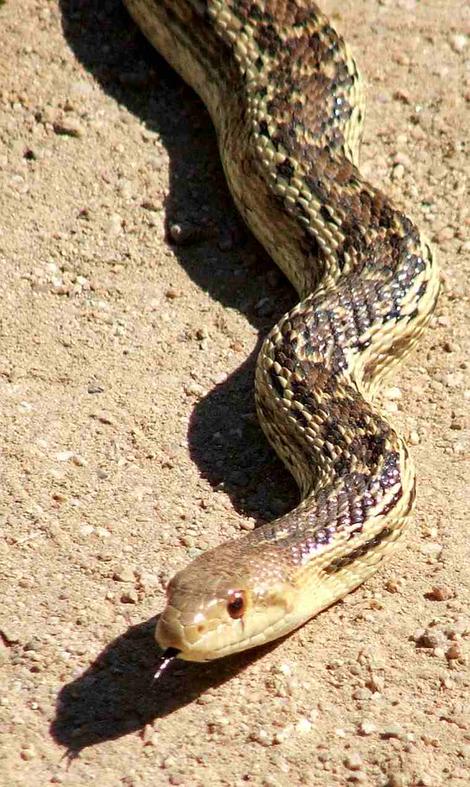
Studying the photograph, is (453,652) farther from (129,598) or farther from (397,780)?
(129,598)

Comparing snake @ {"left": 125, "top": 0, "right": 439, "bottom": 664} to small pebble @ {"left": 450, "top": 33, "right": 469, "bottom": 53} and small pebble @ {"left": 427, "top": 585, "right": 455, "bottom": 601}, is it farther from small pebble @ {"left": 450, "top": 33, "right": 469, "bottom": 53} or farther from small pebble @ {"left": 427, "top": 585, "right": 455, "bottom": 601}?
→ small pebble @ {"left": 450, "top": 33, "right": 469, "bottom": 53}

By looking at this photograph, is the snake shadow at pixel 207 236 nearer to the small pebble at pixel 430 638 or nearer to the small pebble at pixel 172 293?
the small pebble at pixel 172 293

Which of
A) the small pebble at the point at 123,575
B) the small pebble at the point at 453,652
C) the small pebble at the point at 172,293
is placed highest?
the small pebble at the point at 453,652

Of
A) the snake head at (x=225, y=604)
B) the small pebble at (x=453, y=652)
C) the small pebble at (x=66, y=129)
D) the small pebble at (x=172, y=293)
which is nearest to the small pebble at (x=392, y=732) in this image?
the small pebble at (x=453, y=652)

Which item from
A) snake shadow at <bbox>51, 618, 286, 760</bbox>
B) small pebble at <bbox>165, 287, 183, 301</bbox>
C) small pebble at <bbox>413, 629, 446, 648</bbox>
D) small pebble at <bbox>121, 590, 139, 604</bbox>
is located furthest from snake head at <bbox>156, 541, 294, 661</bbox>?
small pebble at <bbox>165, 287, 183, 301</bbox>

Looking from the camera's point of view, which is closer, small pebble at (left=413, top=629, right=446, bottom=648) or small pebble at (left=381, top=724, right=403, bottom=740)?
small pebble at (left=381, top=724, right=403, bottom=740)

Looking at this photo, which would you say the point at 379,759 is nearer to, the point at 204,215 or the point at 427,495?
the point at 427,495
